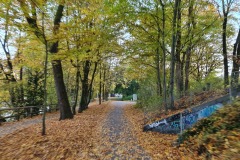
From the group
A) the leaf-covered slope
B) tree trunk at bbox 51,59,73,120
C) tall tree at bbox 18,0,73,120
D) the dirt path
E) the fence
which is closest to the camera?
the leaf-covered slope

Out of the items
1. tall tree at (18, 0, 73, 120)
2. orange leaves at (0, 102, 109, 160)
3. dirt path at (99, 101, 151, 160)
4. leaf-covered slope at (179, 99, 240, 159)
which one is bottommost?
dirt path at (99, 101, 151, 160)

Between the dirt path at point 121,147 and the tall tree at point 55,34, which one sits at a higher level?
the tall tree at point 55,34

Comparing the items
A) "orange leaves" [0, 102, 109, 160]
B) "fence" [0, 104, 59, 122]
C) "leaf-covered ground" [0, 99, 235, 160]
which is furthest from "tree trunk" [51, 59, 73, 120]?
"orange leaves" [0, 102, 109, 160]

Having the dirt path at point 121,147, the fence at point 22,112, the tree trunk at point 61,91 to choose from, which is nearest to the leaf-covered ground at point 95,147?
the dirt path at point 121,147

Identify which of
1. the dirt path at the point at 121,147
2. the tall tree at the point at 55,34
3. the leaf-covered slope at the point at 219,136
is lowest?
the dirt path at the point at 121,147

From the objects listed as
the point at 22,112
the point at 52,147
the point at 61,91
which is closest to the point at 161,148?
the point at 52,147

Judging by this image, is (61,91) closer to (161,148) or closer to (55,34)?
(55,34)

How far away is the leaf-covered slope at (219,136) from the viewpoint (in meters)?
3.64

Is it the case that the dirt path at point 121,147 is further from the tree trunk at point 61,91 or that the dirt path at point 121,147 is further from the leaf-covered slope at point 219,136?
the tree trunk at point 61,91

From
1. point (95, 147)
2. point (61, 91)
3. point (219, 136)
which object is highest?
point (61, 91)

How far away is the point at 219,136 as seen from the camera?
171 inches

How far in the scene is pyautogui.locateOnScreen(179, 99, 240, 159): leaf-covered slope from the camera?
3.64 m

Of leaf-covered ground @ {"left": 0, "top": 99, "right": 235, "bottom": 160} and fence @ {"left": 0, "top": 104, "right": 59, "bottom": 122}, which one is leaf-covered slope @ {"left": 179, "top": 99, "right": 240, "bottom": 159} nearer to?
leaf-covered ground @ {"left": 0, "top": 99, "right": 235, "bottom": 160}

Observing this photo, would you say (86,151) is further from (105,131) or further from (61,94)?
(61,94)
